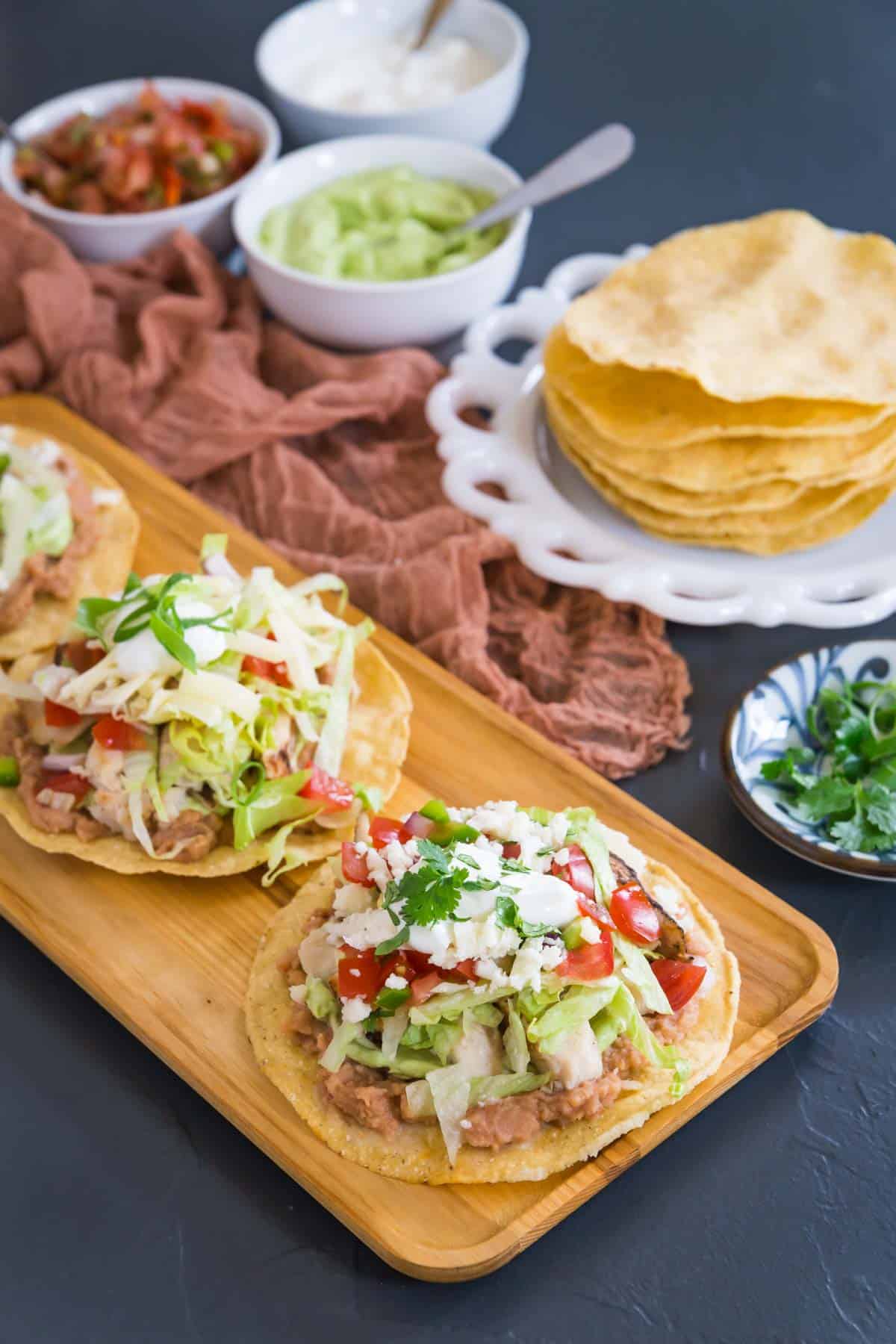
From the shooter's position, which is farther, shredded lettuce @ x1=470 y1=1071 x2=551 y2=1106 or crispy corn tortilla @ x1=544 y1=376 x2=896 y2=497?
crispy corn tortilla @ x1=544 y1=376 x2=896 y2=497

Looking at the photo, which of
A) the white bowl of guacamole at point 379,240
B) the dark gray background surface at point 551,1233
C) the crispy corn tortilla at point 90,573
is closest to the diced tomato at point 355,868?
the dark gray background surface at point 551,1233

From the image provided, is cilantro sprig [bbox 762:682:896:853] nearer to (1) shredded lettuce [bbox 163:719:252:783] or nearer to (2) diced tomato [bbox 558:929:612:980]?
(2) diced tomato [bbox 558:929:612:980]

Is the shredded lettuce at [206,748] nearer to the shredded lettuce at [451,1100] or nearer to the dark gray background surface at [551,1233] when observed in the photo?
the dark gray background surface at [551,1233]

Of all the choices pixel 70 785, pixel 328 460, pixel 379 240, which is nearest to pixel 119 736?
pixel 70 785

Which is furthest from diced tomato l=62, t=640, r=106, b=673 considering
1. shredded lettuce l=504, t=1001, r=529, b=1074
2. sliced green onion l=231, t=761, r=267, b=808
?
shredded lettuce l=504, t=1001, r=529, b=1074

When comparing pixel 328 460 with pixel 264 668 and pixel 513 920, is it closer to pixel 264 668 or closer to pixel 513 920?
pixel 264 668

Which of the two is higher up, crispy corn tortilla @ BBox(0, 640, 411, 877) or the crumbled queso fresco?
the crumbled queso fresco
